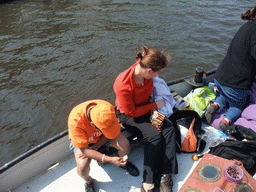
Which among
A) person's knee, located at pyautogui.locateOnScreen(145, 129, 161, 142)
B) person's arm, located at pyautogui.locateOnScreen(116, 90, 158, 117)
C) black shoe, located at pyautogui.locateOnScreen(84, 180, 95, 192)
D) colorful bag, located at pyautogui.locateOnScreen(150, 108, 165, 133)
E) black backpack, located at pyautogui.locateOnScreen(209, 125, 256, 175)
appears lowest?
black shoe, located at pyautogui.locateOnScreen(84, 180, 95, 192)

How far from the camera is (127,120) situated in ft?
8.16

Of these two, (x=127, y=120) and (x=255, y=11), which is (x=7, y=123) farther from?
(x=255, y=11)

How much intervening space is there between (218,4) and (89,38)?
6.28 m

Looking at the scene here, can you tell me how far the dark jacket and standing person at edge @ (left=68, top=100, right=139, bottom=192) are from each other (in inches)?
67.1

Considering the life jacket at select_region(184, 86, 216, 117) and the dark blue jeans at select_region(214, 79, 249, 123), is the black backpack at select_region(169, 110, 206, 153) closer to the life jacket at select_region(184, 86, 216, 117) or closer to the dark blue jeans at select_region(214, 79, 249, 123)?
the life jacket at select_region(184, 86, 216, 117)

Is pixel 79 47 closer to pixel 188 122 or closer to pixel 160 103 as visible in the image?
pixel 160 103

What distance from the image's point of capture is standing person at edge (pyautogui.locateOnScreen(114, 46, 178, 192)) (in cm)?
214

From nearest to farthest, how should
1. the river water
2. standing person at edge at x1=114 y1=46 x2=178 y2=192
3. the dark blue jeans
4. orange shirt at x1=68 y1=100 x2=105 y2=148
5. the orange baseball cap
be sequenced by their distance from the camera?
1. the orange baseball cap
2. orange shirt at x1=68 y1=100 x2=105 y2=148
3. standing person at edge at x1=114 y1=46 x2=178 y2=192
4. the dark blue jeans
5. the river water

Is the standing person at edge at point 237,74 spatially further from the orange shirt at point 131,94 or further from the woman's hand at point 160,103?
the orange shirt at point 131,94

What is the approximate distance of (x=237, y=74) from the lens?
267 centimetres

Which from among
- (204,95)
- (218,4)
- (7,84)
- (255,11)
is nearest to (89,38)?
(7,84)

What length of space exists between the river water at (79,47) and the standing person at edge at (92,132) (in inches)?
94.7

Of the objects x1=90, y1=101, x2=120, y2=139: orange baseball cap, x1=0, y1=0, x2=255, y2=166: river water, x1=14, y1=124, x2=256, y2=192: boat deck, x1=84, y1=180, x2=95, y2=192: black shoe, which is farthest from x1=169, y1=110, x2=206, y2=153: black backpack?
x1=0, y1=0, x2=255, y2=166: river water

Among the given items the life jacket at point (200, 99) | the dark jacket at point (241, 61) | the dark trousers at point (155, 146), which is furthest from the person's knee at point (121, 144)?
the dark jacket at point (241, 61)
